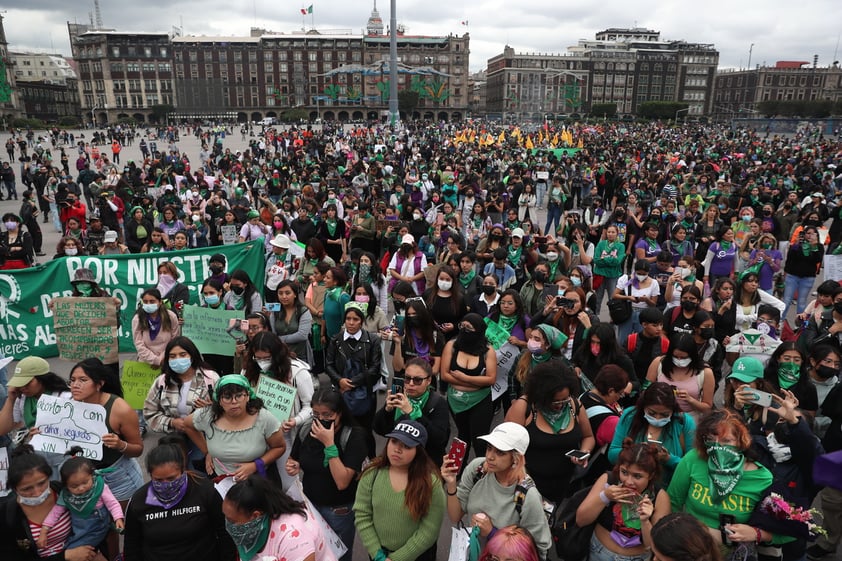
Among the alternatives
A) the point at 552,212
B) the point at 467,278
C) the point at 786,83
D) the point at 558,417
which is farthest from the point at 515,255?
the point at 786,83

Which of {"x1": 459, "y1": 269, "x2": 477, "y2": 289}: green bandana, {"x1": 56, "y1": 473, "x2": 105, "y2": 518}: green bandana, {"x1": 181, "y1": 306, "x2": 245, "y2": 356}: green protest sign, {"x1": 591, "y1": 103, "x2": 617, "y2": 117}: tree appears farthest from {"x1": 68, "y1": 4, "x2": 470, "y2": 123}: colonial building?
{"x1": 56, "y1": 473, "x2": 105, "y2": 518}: green bandana

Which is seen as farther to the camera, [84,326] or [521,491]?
[84,326]

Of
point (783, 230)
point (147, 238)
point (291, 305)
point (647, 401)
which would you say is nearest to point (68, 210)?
point (147, 238)

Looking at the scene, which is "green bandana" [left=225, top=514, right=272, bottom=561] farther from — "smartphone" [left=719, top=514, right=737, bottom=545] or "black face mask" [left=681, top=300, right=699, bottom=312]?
"black face mask" [left=681, top=300, right=699, bottom=312]

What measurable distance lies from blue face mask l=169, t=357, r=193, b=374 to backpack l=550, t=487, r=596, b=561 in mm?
2717

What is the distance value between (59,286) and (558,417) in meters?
6.23

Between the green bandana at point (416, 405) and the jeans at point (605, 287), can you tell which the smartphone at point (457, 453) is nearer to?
the green bandana at point (416, 405)

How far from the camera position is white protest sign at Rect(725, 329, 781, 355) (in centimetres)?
458

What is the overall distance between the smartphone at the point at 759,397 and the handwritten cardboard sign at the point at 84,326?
215 inches

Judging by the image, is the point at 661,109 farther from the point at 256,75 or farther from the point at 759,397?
the point at 759,397

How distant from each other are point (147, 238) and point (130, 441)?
6611 millimetres

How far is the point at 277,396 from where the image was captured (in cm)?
389

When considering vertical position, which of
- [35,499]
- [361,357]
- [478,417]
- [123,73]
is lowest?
[478,417]

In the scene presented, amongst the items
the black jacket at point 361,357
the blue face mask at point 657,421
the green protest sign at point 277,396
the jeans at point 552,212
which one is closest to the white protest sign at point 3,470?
the green protest sign at point 277,396
